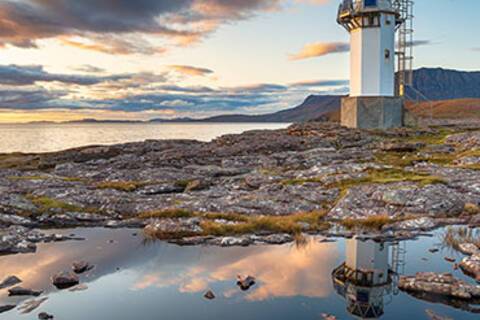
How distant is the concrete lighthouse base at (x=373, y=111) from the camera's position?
216ft

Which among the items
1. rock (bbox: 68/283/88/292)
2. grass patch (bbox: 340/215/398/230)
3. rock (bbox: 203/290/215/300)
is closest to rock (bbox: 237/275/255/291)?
rock (bbox: 203/290/215/300)

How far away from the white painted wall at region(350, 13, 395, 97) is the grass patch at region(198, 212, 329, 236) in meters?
46.5

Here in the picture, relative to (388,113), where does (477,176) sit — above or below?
below

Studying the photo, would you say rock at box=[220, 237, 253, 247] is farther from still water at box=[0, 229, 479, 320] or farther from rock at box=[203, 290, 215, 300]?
rock at box=[203, 290, 215, 300]

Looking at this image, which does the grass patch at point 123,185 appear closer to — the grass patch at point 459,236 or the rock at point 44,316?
the rock at point 44,316

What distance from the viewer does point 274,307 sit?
13.9 meters

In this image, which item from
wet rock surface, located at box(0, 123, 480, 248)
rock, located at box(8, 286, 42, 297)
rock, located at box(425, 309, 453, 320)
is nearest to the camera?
rock, located at box(425, 309, 453, 320)

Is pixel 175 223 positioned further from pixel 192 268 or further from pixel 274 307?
pixel 274 307

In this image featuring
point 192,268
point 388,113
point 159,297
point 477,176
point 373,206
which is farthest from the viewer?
point 388,113

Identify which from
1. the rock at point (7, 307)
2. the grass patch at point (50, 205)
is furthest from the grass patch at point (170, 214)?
the rock at point (7, 307)

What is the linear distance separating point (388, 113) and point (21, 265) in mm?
60584

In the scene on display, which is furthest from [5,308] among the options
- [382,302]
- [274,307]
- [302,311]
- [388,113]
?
[388,113]

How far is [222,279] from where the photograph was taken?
16453 millimetres

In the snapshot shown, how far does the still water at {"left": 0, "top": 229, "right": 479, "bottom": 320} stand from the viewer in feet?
44.6
